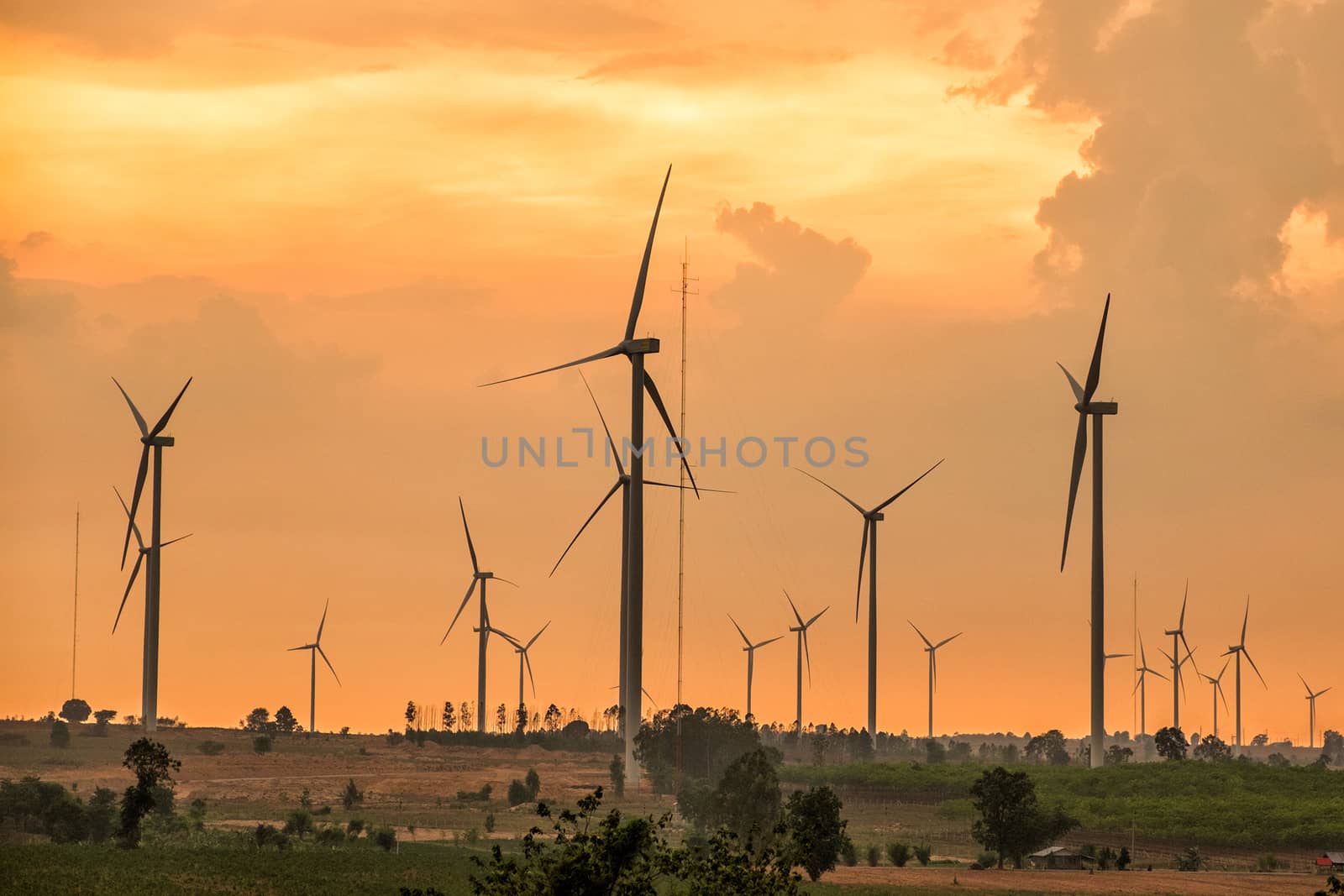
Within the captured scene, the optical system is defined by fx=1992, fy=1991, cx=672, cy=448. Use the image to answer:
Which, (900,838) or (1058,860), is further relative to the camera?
(900,838)

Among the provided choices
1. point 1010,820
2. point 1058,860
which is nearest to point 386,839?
point 1010,820

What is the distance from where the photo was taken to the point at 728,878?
61.3 metres

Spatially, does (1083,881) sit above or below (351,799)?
below

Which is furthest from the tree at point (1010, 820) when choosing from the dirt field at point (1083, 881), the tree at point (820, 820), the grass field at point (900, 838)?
the tree at point (820, 820)

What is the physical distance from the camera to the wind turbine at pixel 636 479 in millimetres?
164500

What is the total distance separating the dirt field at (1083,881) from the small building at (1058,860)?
4.85 metres

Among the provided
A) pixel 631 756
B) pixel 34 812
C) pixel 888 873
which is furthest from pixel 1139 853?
pixel 34 812

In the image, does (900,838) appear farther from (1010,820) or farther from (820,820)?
(820,820)

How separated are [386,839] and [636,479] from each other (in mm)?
37448

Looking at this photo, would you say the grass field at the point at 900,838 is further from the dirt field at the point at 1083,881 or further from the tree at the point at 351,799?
the tree at the point at 351,799

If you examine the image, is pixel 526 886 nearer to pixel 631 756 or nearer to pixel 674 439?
pixel 674 439

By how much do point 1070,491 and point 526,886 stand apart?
→ 5275 inches

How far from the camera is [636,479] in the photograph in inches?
6609

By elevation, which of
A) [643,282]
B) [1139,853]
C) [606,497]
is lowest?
[1139,853]
